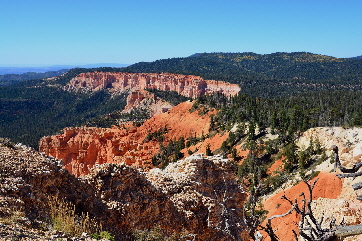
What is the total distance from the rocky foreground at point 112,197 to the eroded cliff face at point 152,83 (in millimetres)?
108219

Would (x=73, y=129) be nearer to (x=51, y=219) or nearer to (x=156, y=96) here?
(x=156, y=96)

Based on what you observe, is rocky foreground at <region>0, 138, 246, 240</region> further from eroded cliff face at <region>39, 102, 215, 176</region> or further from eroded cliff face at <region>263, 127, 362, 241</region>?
eroded cliff face at <region>39, 102, 215, 176</region>

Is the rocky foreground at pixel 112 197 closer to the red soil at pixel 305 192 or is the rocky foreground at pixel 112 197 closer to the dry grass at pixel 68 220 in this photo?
the dry grass at pixel 68 220

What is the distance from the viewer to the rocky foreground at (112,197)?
27.9 ft

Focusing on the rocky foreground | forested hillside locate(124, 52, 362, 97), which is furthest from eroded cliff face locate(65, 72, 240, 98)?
the rocky foreground

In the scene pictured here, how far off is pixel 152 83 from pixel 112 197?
13840cm

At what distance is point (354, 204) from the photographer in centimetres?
1859

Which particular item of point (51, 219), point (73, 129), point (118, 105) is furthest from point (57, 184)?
point (118, 105)

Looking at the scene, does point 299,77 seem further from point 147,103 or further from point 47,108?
point 47,108

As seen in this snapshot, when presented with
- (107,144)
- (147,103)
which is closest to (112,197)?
(107,144)

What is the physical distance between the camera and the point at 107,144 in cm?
5903

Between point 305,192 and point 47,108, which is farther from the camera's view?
point 47,108

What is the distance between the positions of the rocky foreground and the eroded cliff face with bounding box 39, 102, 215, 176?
1514 inches

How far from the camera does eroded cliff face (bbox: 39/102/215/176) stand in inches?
2185
